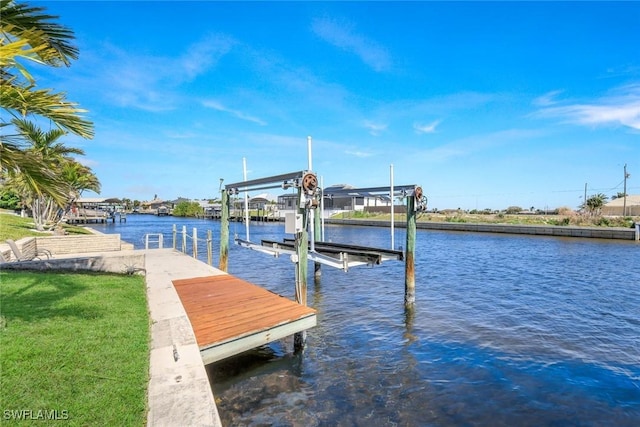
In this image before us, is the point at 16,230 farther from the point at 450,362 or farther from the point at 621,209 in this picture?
the point at 621,209

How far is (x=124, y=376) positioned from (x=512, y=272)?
674 inches

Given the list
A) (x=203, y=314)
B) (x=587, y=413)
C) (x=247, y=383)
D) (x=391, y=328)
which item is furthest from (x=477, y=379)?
(x=203, y=314)

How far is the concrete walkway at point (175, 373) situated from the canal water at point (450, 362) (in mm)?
1158

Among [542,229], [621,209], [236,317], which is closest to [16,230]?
[236,317]

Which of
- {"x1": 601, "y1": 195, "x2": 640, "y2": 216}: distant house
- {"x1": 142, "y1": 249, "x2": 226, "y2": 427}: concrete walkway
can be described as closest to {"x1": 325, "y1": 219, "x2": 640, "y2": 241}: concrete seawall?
{"x1": 601, "y1": 195, "x2": 640, "y2": 216}: distant house

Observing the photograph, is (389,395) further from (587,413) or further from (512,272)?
(512,272)

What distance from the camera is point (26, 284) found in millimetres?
8352

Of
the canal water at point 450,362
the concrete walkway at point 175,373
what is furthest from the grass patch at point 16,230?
the concrete walkway at point 175,373

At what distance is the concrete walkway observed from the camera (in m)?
3.30

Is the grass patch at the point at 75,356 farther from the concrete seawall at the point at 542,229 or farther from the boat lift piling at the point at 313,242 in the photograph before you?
the concrete seawall at the point at 542,229

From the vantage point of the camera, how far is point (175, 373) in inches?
Result: 163

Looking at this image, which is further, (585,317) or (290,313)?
(585,317)

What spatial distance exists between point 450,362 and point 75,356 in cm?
628

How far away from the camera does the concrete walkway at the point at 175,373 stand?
10.8 ft
